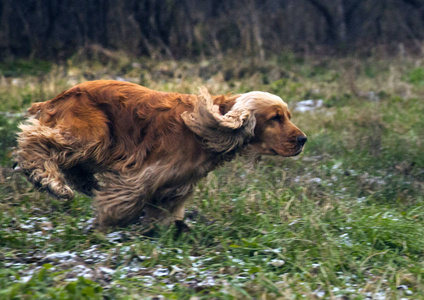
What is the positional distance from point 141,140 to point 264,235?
1.09m

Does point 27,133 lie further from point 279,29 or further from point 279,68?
point 279,29

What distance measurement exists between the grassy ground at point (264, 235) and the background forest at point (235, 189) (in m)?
0.01

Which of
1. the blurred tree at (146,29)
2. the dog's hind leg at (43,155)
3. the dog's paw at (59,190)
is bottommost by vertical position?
the dog's paw at (59,190)

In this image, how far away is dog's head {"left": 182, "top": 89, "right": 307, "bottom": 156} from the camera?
3.88 meters

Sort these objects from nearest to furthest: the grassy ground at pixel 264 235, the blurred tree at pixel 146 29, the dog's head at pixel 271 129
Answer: the grassy ground at pixel 264 235 → the dog's head at pixel 271 129 → the blurred tree at pixel 146 29

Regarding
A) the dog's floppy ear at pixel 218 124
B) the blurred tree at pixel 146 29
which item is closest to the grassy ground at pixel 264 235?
the dog's floppy ear at pixel 218 124

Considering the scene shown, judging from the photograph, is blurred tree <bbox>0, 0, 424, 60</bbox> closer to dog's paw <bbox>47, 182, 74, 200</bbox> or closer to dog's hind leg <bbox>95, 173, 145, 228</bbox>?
dog's hind leg <bbox>95, 173, 145, 228</bbox>

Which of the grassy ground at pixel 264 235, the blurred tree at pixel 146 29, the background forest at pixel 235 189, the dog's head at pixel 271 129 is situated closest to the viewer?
the grassy ground at pixel 264 235

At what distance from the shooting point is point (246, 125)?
3965 millimetres

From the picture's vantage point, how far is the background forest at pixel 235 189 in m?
3.28

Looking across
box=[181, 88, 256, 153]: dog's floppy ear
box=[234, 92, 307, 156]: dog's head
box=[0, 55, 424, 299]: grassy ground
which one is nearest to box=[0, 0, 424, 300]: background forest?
box=[0, 55, 424, 299]: grassy ground

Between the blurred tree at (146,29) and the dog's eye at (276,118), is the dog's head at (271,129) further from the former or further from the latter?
the blurred tree at (146,29)

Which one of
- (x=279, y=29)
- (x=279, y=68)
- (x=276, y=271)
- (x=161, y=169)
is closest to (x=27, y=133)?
(x=161, y=169)

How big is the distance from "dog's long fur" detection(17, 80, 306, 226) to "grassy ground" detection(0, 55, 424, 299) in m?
0.26
